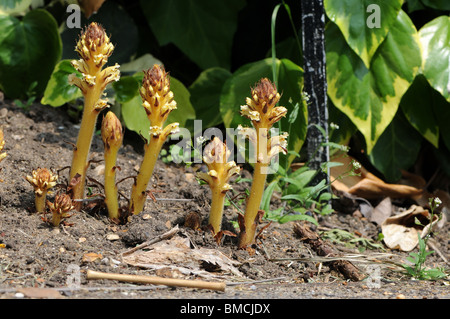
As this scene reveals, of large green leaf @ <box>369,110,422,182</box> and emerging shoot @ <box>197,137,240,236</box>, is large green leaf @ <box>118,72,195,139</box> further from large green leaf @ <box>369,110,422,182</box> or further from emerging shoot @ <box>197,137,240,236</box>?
large green leaf @ <box>369,110,422,182</box>

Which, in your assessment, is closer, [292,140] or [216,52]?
[292,140]

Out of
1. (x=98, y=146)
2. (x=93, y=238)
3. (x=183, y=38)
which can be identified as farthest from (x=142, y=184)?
(x=183, y=38)

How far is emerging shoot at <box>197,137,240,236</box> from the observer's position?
1601mm

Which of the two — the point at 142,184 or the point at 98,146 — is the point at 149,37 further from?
the point at 142,184

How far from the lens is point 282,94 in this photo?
2270mm

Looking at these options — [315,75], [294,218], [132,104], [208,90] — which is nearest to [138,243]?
[294,218]

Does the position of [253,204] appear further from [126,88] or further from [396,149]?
[396,149]

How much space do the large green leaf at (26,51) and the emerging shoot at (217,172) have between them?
115cm

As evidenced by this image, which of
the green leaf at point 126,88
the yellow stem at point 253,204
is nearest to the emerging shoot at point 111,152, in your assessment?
the yellow stem at point 253,204

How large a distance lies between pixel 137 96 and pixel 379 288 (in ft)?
4.04

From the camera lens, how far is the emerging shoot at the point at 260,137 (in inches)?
62.8

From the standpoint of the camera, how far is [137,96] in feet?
7.70

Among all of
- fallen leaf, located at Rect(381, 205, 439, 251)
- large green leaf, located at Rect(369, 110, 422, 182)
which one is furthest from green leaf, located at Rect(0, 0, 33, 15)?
fallen leaf, located at Rect(381, 205, 439, 251)

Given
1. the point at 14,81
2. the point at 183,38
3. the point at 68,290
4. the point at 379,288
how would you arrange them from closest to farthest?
the point at 68,290 → the point at 379,288 → the point at 14,81 → the point at 183,38
